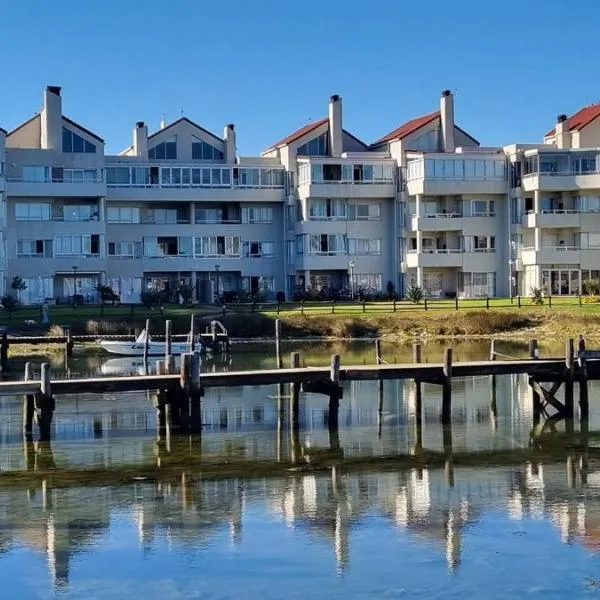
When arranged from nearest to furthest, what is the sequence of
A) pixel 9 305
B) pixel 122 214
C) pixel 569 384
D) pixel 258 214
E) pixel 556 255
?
pixel 569 384
pixel 9 305
pixel 556 255
pixel 122 214
pixel 258 214

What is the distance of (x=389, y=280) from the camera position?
328 feet

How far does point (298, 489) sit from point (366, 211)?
2836 inches

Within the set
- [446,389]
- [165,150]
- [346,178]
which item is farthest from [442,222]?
[446,389]

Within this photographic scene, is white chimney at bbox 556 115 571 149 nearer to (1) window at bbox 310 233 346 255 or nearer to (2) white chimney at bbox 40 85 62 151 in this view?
(1) window at bbox 310 233 346 255

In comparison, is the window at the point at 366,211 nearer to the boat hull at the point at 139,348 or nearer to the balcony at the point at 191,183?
the balcony at the point at 191,183

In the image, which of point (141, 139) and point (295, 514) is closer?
point (295, 514)

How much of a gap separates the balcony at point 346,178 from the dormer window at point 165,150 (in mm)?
10069

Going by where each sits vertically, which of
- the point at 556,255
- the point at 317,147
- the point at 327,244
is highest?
the point at 317,147

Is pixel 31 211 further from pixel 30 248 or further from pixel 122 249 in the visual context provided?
pixel 122 249

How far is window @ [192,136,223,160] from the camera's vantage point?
100062 millimetres

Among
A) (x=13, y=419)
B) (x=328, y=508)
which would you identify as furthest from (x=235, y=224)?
(x=328, y=508)

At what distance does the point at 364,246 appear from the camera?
99750mm

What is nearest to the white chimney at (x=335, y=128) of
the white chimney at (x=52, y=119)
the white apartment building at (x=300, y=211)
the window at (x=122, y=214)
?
the white apartment building at (x=300, y=211)

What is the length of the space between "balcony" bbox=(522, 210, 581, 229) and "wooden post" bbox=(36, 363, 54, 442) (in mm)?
63308
